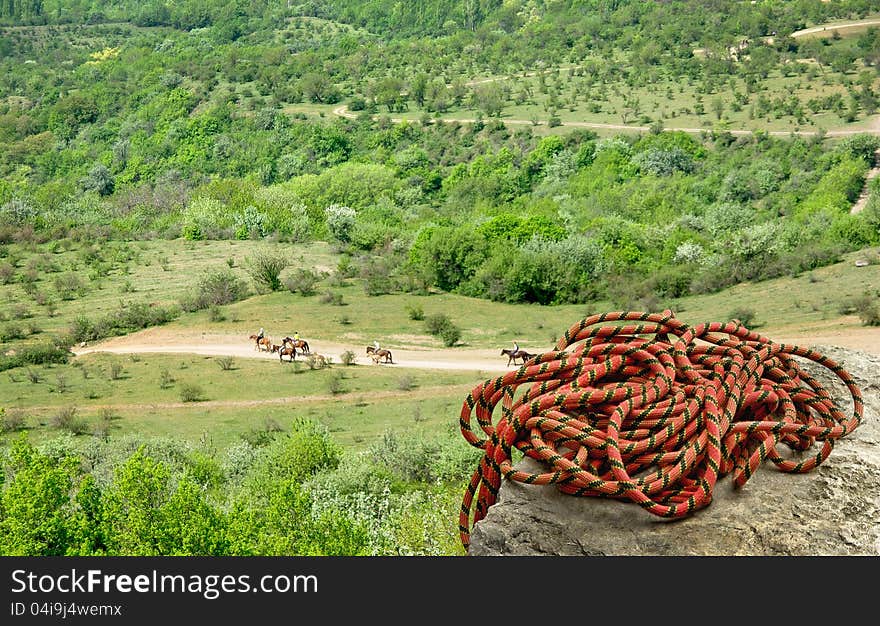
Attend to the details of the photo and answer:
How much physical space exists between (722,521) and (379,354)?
32166mm

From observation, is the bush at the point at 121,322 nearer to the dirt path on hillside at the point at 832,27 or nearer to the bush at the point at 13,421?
the bush at the point at 13,421

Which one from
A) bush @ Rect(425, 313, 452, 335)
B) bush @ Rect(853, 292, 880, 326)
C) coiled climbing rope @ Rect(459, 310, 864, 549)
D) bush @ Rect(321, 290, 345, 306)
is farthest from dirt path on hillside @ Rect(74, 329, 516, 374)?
coiled climbing rope @ Rect(459, 310, 864, 549)

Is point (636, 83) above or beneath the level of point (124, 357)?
beneath

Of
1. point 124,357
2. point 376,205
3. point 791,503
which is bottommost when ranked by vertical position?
point 376,205

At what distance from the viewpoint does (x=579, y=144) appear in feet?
294

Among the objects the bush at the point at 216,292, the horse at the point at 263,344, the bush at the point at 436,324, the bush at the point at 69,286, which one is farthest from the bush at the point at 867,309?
the bush at the point at 69,286

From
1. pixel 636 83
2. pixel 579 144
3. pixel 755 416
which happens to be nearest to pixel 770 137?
pixel 579 144

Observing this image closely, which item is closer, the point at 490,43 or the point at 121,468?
the point at 121,468

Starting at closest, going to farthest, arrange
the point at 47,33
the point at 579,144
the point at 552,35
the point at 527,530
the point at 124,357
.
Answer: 1. the point at 527,530
2. the point at 124,357
3. the point at 579,144
4. the point at 552,35
5. the point at 47,33

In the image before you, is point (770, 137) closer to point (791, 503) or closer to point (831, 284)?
point (831, 284)

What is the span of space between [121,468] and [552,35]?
124 metres

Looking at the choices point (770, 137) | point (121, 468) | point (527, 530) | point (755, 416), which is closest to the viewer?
point (527, 530)

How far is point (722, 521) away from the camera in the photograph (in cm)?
→ 365

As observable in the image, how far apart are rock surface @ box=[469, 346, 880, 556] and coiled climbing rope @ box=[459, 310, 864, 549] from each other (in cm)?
6
